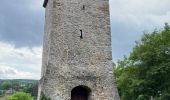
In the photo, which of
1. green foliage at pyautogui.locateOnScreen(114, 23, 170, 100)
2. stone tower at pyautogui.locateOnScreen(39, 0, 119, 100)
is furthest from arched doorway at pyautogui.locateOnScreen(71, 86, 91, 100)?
green foliage at pyautogui.locateOnScreen(114, 23, 170, 100)

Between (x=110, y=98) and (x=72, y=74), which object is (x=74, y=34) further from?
(x=110, y=98)

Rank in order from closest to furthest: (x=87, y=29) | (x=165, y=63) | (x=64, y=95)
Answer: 1. (x=64, y=95)
2. (x=87, y=29)
3. (x=165, y=63)

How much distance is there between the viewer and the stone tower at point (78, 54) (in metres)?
19.5

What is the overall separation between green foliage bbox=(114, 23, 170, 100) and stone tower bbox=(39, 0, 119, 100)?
524cm

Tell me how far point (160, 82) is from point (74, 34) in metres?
9.14

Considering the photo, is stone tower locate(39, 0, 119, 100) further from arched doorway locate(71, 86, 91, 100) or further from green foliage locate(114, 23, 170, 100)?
green foliage locate(114, 23, 170, 100)

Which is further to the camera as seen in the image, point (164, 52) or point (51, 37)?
point (164, 52)

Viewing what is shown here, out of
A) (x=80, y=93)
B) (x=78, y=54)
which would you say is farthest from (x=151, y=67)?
(x=78, y=54)

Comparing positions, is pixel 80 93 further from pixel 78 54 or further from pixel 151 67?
pixel 151 67

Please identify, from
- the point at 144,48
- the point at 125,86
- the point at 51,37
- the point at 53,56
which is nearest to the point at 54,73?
the point at 53,56

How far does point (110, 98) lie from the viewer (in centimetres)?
2023

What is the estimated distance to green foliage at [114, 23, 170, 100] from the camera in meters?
24.4

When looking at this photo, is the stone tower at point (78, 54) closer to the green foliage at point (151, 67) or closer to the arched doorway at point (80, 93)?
the arched doorway at point (80, 93)

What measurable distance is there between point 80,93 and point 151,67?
6909mm
